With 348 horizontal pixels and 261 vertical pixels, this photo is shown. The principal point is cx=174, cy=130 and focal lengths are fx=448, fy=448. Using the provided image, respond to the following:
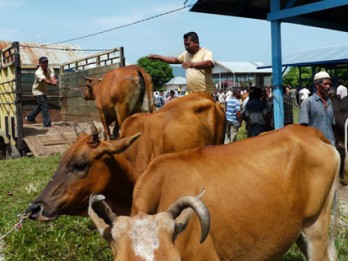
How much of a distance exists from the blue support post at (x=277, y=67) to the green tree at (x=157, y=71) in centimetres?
5232

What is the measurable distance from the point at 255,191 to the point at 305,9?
455 cm

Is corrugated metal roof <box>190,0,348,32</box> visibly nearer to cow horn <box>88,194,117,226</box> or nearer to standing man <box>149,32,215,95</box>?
standing man <box>149,32,215,95</box>

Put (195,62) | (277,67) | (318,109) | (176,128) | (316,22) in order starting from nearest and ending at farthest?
(176,128), (318,109), (195,62), (277,67), (316,22)

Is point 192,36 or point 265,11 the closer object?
point 192,36

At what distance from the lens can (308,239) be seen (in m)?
3.95

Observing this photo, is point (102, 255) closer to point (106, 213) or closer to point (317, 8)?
point (106, 213)

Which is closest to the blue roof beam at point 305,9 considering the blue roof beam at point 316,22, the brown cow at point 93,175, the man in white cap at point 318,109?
the blue roof beam at point 316,22

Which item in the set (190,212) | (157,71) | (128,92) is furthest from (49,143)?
(157,71)

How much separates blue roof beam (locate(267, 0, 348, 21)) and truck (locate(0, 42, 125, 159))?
3639 millimetres

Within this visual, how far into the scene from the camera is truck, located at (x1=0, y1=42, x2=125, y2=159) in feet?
34.9

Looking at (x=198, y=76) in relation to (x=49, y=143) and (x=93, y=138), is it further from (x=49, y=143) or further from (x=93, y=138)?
(x=49, y=143)

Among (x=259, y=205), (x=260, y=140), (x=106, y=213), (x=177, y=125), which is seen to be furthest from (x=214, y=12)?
(x=106, y=213)

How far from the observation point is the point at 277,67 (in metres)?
7.84

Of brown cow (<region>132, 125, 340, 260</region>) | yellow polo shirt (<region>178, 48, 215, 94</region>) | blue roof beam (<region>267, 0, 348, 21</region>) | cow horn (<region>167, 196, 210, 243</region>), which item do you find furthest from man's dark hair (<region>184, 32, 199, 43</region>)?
cow horn (<region>167, 196, 210, 243</region>)
